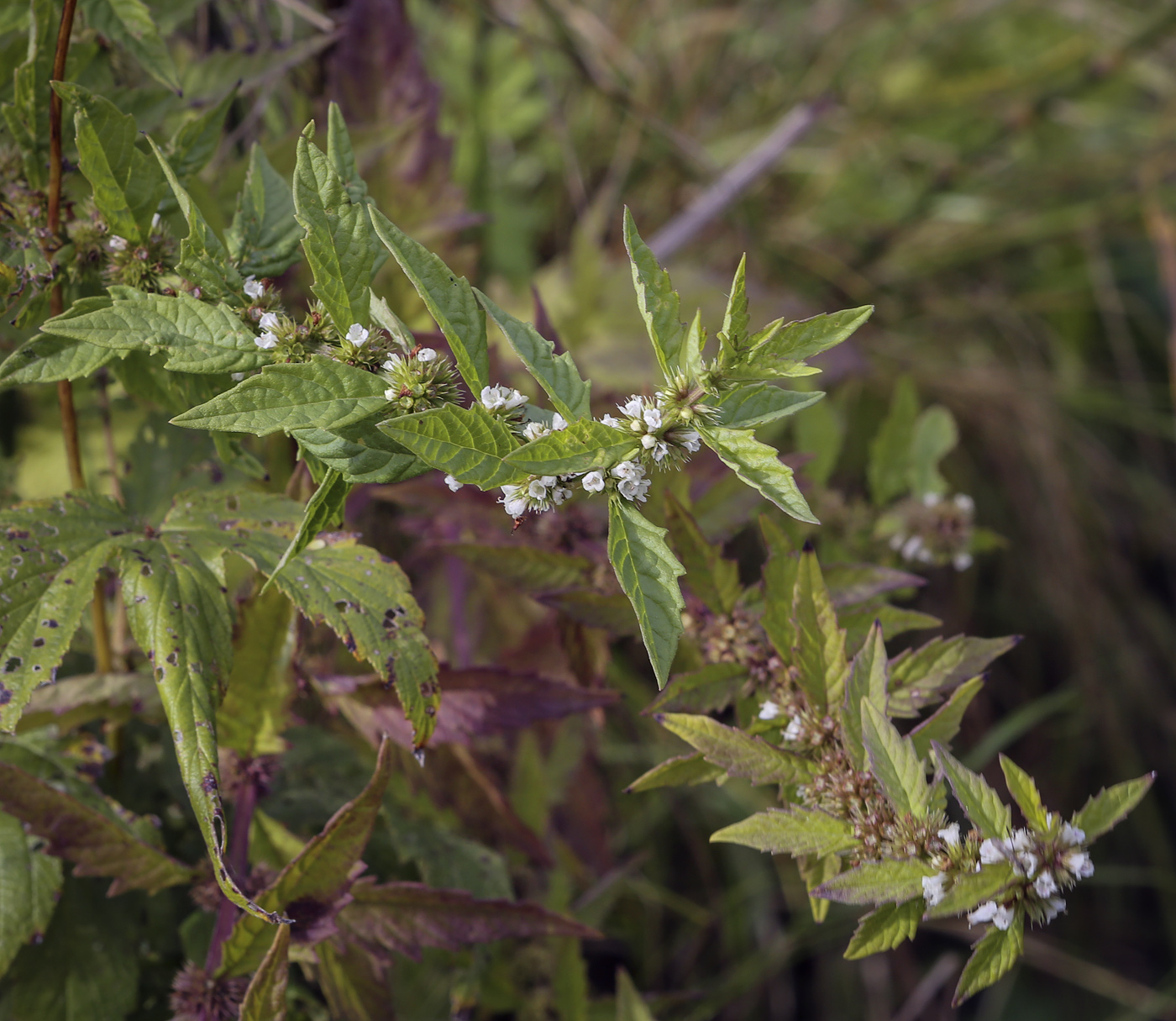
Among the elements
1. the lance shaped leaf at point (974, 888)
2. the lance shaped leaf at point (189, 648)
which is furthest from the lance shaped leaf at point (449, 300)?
the lance shaped leaf at point (974, 888)

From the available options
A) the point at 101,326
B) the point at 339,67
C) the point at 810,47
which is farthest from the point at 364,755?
the point at 810,47

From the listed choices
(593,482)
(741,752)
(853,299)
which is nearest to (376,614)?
(593,482)

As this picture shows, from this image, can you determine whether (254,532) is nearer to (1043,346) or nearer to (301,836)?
(301,836)

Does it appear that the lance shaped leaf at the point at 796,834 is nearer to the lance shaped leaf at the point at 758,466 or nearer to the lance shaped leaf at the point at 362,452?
the lance shaped leaf at the point at 758,466

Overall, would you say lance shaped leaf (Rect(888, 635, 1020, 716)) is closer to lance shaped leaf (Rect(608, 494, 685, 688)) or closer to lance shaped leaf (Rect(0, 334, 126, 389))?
lance shaped leaf (Rect(608, 494, 685, 688))

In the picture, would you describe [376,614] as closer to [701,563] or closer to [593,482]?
[593,482]

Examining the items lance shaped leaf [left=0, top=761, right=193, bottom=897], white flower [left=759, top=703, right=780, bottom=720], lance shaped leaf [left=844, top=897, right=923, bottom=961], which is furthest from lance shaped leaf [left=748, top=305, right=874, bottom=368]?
lance shaped leaf [left=0, top=761, right=193, bottom=897]
